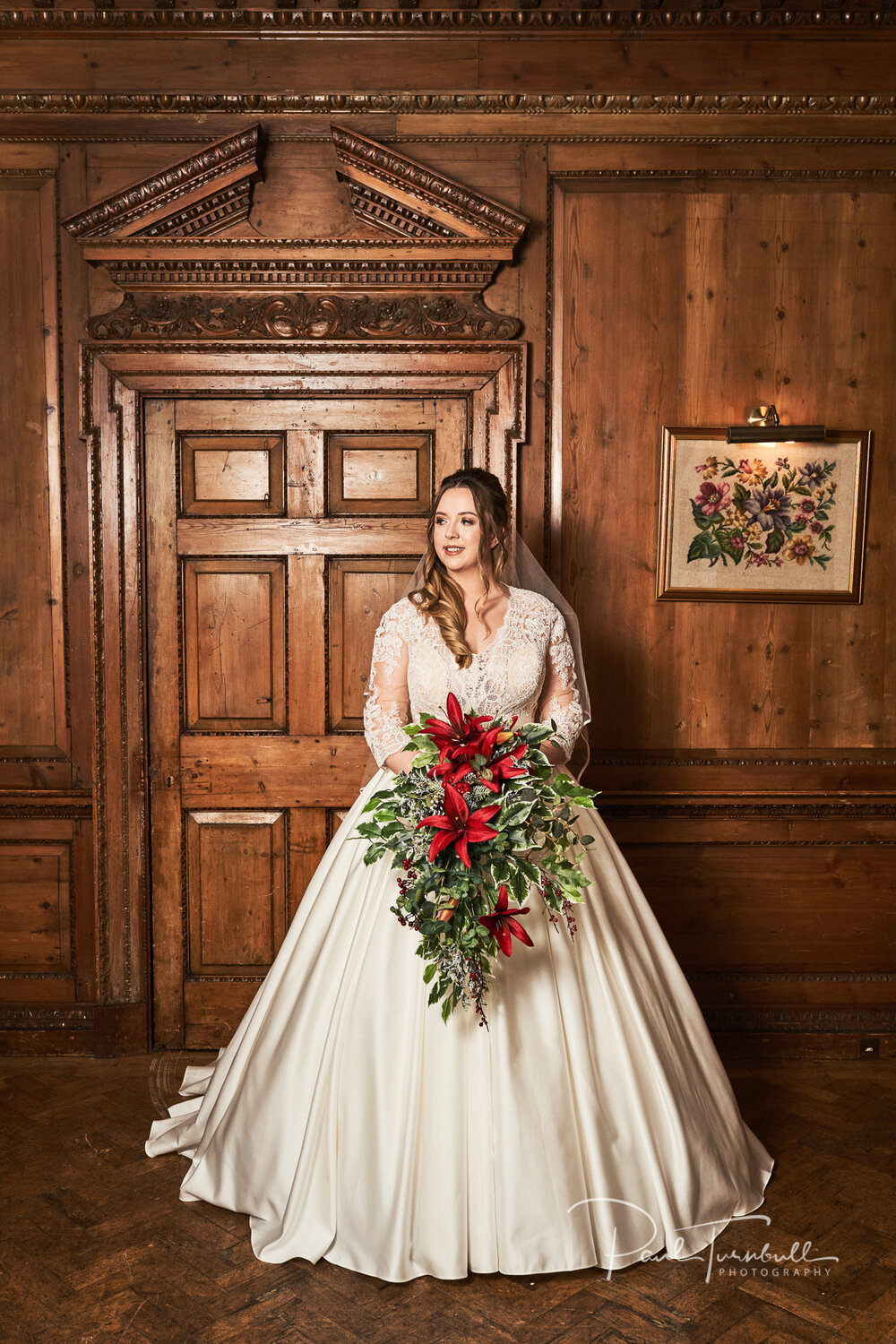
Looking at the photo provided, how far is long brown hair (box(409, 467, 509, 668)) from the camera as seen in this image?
112 inches

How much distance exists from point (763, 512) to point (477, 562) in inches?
54.6

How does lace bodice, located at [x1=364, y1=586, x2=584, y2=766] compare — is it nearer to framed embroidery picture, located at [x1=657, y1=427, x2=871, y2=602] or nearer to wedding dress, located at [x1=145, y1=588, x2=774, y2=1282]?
wedding dress, located at [x1=145, y1=588, x2=774, y2=1282]

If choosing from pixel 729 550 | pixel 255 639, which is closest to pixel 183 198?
pixel 255 639

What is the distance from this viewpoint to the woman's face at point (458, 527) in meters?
2.88

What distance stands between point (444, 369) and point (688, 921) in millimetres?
2312

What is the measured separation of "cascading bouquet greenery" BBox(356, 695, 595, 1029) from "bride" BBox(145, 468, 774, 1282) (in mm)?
197

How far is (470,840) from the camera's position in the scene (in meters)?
2.18

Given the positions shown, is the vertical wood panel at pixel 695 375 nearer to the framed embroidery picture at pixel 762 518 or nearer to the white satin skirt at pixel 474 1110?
the framed embroidery picture at pixel 762 518

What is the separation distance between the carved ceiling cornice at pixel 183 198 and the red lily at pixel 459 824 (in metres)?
2.52

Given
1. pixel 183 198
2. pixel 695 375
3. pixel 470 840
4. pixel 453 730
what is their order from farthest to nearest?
pixel 695 375 → pixel 183 198 → pixel 453 730 → pixel 470 840

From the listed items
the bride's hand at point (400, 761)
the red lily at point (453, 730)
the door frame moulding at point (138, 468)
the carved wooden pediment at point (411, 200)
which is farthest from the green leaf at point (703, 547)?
the red lily at point (453, 730)

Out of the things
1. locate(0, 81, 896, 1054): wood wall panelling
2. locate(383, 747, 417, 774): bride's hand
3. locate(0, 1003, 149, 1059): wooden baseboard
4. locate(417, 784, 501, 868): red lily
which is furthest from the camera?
locate(0, 1003, 149, 1059): wooden baseboard

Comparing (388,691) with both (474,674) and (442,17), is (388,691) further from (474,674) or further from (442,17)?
(442,17)

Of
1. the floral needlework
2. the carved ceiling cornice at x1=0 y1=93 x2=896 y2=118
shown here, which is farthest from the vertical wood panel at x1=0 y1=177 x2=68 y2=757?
the floral needlework
